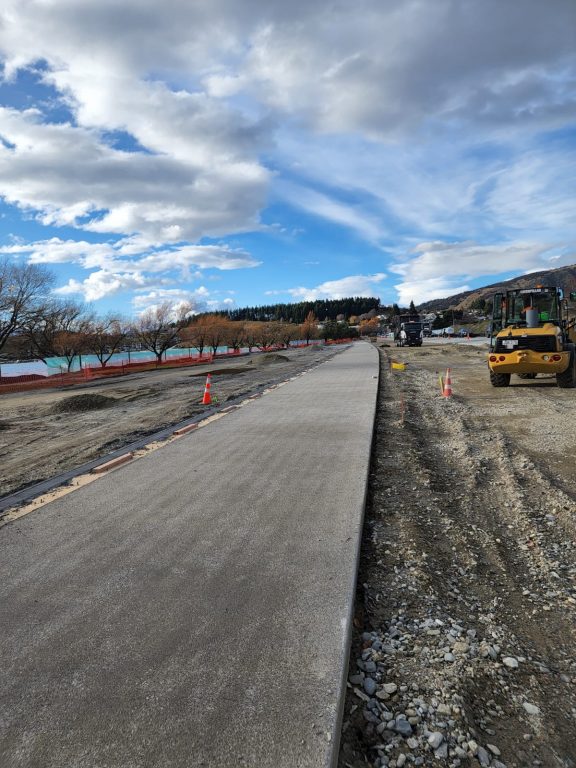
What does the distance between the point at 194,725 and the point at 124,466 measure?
4.79 metres

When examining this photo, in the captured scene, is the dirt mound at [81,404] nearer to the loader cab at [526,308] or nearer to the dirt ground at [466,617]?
the dirt ground at [466,617]

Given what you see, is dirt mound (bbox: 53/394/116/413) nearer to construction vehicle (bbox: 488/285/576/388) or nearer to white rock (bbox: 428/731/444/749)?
construction vehicle (bbox: 488/285/576/388)

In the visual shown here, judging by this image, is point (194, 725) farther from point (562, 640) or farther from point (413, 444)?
point (413, 444)

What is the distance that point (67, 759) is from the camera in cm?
192

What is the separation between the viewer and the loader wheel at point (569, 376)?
12766 mm

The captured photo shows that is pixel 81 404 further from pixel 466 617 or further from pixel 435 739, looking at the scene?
pixel 435 739

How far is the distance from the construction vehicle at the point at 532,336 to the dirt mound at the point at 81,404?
12.3 m

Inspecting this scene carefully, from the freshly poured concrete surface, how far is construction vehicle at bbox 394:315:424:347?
157 ft

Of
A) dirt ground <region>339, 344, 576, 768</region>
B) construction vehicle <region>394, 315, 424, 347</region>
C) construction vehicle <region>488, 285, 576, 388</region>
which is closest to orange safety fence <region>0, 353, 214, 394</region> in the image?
construction vehicle <region>488, 285, 576, 388</region>

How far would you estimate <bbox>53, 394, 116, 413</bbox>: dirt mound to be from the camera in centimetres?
1466

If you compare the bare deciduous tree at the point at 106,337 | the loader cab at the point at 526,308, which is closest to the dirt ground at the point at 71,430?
the loader cab at the point at 526,308

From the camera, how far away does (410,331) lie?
168 ft

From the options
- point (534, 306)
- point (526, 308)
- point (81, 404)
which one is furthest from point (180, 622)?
point (534, 306)

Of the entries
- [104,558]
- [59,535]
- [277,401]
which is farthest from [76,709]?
Answer: [277,401]
